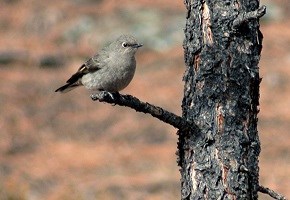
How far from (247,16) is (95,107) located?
42.5 ft

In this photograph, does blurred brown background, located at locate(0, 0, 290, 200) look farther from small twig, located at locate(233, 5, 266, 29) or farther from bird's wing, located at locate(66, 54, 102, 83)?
small twig, located at locate(233, 5, 266, 29)

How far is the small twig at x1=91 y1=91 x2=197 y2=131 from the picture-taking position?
184 inches

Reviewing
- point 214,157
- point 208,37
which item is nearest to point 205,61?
point 208,37

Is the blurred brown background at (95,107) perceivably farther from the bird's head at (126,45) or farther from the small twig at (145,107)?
the small twig at (145,107)

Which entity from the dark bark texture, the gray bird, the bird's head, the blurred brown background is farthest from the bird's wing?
the blurred brown background

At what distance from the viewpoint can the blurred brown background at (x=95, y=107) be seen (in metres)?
13.5

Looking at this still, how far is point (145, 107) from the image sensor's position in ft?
15.7

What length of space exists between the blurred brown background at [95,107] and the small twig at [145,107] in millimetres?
5203

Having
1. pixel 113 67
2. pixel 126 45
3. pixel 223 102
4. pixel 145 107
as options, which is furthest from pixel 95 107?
pixel 145 107

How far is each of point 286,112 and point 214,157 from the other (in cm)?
1191

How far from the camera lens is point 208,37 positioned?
498 centimetres

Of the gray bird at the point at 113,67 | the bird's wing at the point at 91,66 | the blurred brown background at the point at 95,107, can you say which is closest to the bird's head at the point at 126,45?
the gray bird at the point at 113,67

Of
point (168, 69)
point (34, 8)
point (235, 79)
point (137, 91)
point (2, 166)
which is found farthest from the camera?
point (34, 8)

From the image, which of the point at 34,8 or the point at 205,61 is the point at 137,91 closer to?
the point at 34,8
